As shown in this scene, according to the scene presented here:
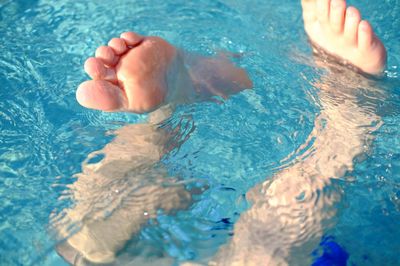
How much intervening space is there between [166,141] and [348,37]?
0.73m

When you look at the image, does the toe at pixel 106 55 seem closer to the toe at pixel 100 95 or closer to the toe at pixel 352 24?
the toe at pixel 100 95

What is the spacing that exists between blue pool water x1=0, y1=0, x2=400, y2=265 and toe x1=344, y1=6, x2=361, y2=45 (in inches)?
7.8

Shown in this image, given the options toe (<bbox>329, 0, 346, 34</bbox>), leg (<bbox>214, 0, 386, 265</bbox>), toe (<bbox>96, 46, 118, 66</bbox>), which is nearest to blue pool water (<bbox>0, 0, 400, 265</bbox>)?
leg (<bbox>214, 0, 386, 265</bbox>)

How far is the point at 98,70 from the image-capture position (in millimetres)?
1334

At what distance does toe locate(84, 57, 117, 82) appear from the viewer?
1331mm

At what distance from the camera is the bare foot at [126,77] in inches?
51.4

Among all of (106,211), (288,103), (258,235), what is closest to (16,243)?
(106,211)

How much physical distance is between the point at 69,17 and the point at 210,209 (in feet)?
4.33

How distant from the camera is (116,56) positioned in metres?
1.38

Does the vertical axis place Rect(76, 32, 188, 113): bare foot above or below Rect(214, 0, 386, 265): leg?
above

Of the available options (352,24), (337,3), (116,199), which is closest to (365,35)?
(352,24)

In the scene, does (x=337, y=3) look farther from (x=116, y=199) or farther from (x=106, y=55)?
(x=116, y=199)

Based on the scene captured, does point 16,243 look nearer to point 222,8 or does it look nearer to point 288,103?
point 288,103

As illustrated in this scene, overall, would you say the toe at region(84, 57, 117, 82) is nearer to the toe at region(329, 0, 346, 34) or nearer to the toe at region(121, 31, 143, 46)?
the toe at region(121, 31, 143, 46)
